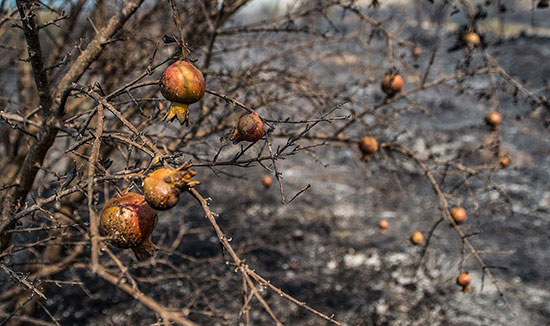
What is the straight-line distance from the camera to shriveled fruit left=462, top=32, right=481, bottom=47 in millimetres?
2344

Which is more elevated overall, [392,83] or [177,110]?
[177,110]

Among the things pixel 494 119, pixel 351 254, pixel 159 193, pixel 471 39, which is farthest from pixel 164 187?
pixel 351 254

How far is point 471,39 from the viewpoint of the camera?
2.35 metres

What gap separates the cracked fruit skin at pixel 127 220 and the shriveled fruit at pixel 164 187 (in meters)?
0.10

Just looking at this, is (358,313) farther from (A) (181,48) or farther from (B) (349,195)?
(A) (181,48)

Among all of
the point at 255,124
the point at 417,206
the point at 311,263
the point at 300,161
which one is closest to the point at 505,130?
the point at 417,206

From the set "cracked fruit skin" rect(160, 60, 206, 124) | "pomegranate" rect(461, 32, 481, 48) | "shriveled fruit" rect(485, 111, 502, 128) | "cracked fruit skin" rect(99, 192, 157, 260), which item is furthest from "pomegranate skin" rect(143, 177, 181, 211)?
"shriveled fruit" rect(485, 111, 502, 128)

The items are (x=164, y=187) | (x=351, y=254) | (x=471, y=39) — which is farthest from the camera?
(x=351, y=254)

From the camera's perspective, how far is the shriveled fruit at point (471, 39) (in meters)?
2.34

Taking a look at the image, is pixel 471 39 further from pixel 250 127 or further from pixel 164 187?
pixel 164 187

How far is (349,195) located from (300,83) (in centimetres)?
443

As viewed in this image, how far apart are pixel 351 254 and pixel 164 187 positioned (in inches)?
187

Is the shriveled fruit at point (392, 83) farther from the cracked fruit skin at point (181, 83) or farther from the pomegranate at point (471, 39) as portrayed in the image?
the cracked fruit skin at point (181, 83)

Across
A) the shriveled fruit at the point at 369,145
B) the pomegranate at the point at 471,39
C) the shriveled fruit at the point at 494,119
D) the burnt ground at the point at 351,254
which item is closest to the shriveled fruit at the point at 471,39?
the pomegranate at the point at 471,39
